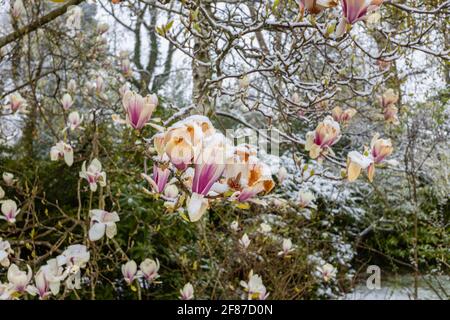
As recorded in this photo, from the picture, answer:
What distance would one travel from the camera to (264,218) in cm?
274

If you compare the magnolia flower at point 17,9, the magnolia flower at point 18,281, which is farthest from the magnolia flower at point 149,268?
the magnolia flower at point 17,9

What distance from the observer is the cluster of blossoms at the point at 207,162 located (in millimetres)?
530

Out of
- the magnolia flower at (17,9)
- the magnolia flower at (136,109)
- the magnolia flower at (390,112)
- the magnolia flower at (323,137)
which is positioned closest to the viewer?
the magnolia flower at (136,109)

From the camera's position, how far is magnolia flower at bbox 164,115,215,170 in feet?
1.74

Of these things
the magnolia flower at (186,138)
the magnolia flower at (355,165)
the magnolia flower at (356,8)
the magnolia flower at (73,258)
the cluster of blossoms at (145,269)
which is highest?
the magnolia flower at (356,8)

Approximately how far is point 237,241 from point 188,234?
0.30 m

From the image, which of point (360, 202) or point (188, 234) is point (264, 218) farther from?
point (360, 202)

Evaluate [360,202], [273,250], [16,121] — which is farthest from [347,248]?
[16,121]

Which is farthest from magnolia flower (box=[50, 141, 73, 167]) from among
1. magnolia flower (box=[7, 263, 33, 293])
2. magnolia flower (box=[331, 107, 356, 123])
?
magnolia flower (box=[331, 107, 356, 123])

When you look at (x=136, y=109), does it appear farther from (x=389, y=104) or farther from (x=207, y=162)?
(x=389, y=104)

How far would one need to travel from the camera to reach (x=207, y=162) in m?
0.53

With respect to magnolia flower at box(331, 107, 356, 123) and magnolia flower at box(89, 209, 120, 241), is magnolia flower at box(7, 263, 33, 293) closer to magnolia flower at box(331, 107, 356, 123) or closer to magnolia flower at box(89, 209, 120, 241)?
magnolia flower at box(89, 209, 120, 241)

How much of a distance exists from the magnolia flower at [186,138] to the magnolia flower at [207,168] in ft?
0.04

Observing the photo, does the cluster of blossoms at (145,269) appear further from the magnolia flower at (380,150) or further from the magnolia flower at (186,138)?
→ the magnolia flower at (186,138)
